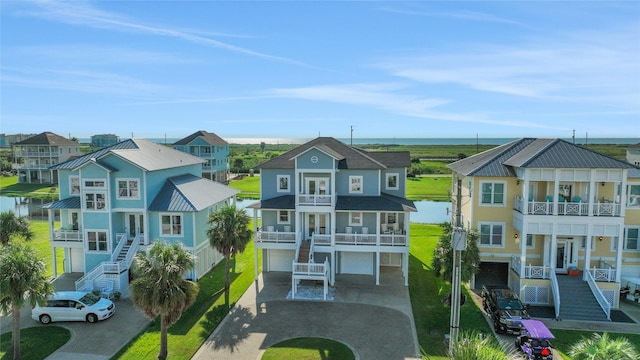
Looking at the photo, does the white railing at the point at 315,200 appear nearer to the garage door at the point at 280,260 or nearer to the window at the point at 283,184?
the window at the point at 283,184

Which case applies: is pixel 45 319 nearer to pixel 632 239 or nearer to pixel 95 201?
pixel 95 201

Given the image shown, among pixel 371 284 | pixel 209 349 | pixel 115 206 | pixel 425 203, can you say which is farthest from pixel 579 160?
pixel 425 203

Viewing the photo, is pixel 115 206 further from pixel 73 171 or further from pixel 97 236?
pixel 73 171

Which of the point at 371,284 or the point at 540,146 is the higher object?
the point at 540,146

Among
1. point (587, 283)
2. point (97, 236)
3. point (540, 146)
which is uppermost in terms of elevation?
point (540, 146)

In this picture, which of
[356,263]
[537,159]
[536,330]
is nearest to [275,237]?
[356,263]

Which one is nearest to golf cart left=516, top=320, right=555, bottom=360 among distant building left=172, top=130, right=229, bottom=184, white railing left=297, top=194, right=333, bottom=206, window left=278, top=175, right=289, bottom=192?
white railing left=297, top=194, right=333, bottom=206

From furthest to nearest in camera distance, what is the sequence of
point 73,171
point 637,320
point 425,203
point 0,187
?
point 0,187, point 425,203, point 73,171, point 637,320

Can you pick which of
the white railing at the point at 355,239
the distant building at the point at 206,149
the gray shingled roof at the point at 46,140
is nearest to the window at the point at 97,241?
the white railing at the point at 355,239
